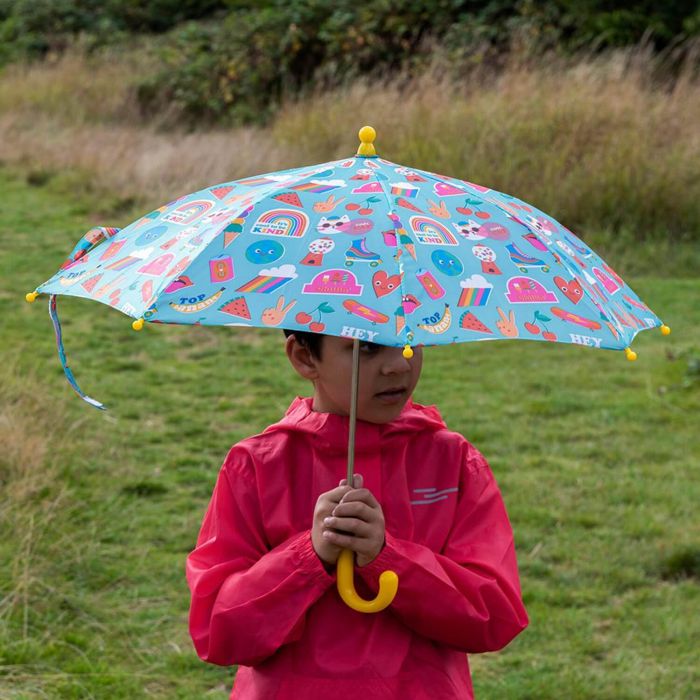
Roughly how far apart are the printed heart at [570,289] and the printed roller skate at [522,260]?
33 millimetres

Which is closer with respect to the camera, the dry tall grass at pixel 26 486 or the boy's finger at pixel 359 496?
the boy's finger at pixel 359 496

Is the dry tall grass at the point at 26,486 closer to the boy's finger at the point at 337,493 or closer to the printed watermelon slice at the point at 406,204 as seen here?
the boy's finger at the point at 337,493

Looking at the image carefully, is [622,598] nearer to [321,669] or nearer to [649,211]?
[321,669]

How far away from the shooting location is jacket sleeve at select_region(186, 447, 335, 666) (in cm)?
227

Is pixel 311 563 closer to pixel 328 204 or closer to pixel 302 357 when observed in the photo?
pixel 302 357

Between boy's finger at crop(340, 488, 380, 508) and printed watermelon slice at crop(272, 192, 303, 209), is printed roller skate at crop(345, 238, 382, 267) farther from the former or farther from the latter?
boy's finger at crop(340, 488, 380, 508)

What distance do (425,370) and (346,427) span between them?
4.95 metres

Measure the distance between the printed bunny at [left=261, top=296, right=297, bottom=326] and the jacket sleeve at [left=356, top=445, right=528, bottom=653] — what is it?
18.8 inches

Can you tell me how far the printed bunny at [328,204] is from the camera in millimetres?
2225

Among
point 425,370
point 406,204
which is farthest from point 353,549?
point 425,370

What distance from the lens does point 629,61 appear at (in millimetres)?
13055

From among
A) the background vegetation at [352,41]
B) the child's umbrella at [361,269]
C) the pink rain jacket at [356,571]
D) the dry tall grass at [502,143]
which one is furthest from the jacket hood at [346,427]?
the background vegetation at [352,41]

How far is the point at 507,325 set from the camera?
211cm

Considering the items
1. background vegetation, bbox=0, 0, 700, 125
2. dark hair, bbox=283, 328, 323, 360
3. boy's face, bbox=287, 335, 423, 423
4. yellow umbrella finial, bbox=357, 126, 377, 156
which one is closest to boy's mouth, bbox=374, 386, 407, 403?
boy's face, bbox=287, 335, 423, 423
